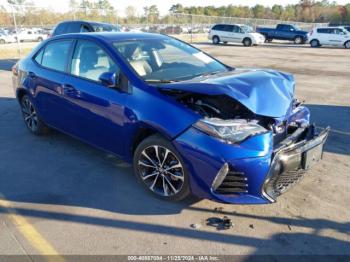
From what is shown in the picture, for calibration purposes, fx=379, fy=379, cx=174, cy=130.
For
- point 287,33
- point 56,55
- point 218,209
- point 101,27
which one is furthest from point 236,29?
point 218,209

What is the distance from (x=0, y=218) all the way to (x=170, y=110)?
79.0 inches

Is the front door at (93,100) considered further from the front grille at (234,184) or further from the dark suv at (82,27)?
the dark suv at (82,27)

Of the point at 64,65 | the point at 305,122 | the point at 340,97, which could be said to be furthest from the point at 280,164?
the point at 340,97

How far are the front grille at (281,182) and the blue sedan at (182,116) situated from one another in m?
0.01

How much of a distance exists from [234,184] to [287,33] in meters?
36.0

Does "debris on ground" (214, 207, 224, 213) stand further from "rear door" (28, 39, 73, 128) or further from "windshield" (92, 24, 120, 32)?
"windshield" (92, 24, 120, 32)

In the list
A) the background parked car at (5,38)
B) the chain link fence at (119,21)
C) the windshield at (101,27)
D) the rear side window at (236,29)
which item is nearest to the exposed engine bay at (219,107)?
the windshield at (101,27)

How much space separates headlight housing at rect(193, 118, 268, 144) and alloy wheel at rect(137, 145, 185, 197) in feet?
1.55

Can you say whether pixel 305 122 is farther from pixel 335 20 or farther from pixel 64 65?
pixel 335 20

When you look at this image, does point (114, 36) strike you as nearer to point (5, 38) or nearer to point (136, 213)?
point (136, 213)

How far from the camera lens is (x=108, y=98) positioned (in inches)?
169

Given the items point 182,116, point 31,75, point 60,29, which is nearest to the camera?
point 182,116

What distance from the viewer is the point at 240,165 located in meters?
3.42

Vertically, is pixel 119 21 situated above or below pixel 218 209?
above
